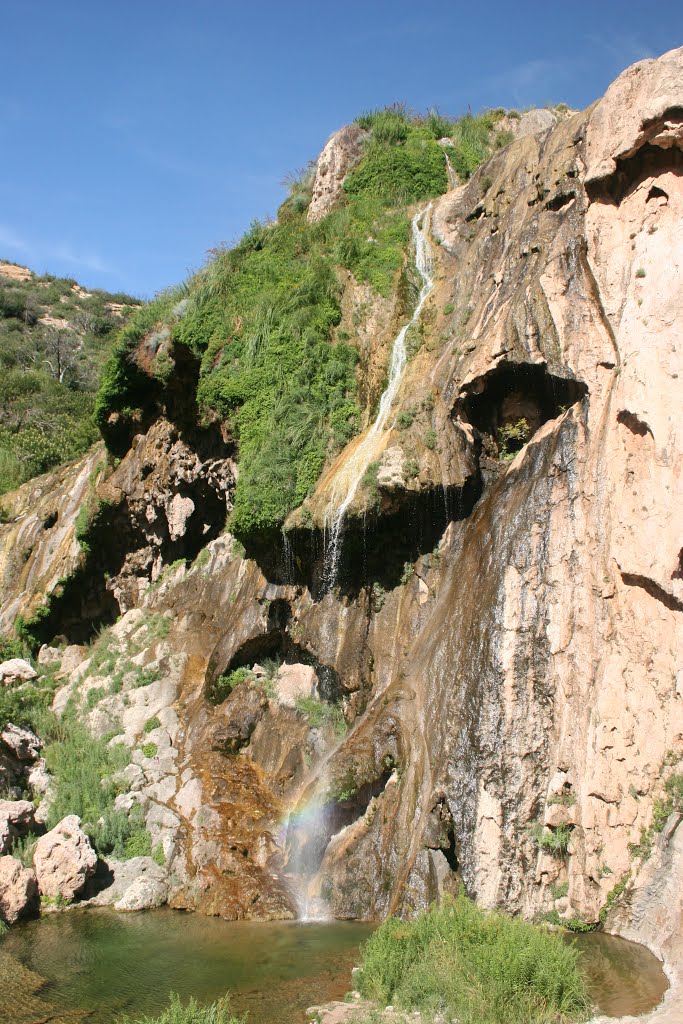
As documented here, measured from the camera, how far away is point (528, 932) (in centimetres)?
737

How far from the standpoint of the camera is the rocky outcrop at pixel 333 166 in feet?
70.9

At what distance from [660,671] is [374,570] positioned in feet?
18.8

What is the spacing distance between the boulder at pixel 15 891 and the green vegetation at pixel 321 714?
4994 mm

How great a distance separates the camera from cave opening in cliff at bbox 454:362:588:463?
12.1 m

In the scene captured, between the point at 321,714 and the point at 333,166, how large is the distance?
14794 mm

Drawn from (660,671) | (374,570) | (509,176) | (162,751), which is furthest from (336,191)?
(660,671)

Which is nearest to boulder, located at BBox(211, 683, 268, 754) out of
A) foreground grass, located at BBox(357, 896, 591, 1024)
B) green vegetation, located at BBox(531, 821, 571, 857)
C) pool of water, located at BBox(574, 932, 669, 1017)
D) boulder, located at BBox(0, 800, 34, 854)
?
boulder, located at BBox(0, 800, 34, 854)

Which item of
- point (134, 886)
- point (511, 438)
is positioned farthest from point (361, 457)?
point (134, 886)

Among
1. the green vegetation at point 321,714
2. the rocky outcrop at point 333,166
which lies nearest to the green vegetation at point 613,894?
the green vegetation at point 321,714

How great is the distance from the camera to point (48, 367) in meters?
48.9

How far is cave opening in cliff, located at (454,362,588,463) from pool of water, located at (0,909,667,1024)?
22.8 feet

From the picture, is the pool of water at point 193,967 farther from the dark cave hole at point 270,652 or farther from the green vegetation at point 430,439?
the green vegetation at point 430,439

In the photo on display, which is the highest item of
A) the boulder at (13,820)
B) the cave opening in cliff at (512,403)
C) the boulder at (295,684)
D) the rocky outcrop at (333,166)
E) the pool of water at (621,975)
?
the rocky outcrop at (333,166)

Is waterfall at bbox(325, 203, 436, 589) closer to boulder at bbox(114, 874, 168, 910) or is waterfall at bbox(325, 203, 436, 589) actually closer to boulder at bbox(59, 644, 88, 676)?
boulder at bbox(114, 874, 168, 910)
